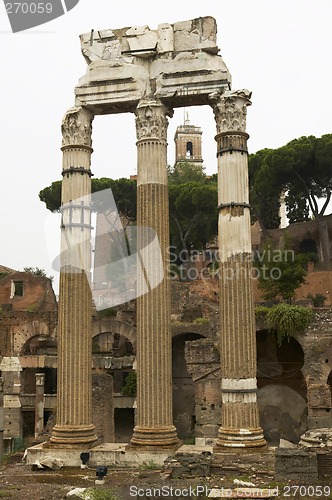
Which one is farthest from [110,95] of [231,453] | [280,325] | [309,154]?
[309,154]

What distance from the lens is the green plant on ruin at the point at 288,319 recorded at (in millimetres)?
17484

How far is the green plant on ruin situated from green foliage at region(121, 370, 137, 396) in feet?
25.0

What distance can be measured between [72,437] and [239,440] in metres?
2.95

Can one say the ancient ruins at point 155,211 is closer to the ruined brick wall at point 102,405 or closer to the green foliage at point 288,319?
the ruined brick wall at point 102,405

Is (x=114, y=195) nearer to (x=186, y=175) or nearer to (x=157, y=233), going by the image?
(x=186, y=175)

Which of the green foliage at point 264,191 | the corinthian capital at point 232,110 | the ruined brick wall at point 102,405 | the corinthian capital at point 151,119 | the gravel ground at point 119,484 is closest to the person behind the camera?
the gravel ground at point 119,484

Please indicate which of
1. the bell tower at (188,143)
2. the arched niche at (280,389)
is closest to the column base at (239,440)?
the arched niche at (280,389)

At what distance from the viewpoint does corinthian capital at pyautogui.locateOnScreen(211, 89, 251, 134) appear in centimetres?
1095

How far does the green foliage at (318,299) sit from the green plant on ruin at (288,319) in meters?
8.25

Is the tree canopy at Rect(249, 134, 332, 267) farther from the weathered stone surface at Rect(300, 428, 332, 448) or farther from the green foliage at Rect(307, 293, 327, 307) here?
the weathered stone surface at Rect(300, 428, 332, 448)

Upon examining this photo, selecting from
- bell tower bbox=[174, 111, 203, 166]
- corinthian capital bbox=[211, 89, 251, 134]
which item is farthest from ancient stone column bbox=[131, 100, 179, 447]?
bell tower bbox=[174, 111, 203, 166]

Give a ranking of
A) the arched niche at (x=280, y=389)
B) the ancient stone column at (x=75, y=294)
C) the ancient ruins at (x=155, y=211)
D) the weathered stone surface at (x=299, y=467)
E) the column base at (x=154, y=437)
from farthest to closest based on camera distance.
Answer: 1. the arched niche at (x=280, y=389)
2. the ancient stone column at (x=75, y=294)
3. the ancient ruins at (x=155, y=211)
4. the column base at (x=154, y=437)
5. the weathered stone surface at (x=299, y=467)

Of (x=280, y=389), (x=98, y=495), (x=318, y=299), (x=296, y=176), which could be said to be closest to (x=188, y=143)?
(x=296, y=176)

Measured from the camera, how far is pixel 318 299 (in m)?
→ 26.2
